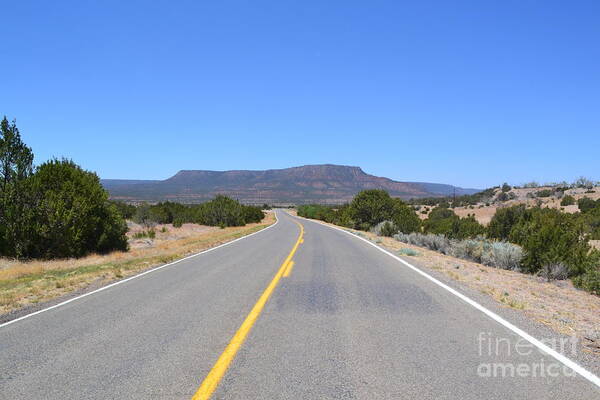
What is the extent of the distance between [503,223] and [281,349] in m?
30.1

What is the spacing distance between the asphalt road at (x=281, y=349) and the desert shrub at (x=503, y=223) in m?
23.8

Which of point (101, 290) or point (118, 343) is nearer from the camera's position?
point (118, 343)

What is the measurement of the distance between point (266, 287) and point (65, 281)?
585 centimetres

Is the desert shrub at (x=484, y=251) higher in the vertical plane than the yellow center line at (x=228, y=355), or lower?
lower

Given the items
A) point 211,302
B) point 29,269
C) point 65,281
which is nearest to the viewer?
point 211,302

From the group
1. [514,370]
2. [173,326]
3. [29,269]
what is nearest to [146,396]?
[173,326]

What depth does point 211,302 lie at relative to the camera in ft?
26.3

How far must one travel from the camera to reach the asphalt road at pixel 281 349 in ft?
13.6

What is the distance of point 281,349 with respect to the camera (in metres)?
5.24

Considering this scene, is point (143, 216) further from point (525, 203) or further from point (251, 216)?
point (525, 203)

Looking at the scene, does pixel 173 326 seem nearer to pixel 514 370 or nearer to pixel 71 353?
pixel 71 353

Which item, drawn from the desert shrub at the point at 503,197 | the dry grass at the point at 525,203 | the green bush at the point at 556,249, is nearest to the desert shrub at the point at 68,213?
the green bush at the point at 556,249

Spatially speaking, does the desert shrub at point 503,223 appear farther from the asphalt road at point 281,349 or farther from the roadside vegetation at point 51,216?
the asphalt road at point 281,349

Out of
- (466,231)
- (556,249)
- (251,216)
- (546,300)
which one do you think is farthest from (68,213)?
(251,216)
